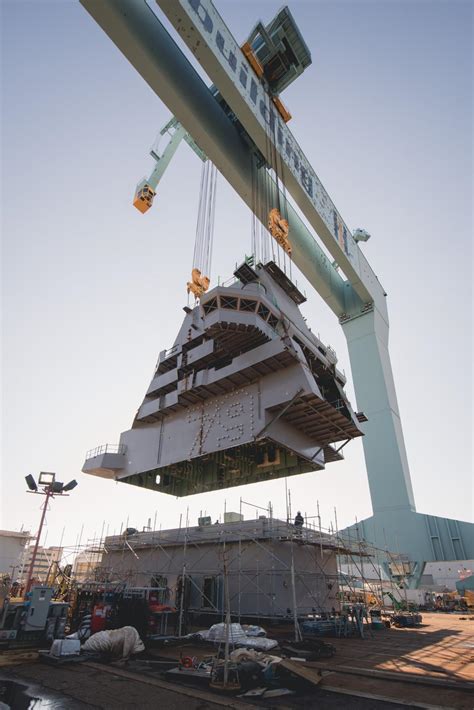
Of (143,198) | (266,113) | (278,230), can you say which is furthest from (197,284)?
(266,113)

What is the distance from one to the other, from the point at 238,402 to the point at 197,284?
931 cm

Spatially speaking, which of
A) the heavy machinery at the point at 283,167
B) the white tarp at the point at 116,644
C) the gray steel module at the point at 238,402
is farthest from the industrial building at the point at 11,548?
the white tarp at the point at 116,644

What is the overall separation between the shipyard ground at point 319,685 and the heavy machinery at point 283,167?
12.7m

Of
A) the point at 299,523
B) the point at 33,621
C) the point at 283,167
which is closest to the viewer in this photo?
the point at 33,621

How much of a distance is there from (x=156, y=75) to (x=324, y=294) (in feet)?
69.9

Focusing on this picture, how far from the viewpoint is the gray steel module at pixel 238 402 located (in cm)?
1513

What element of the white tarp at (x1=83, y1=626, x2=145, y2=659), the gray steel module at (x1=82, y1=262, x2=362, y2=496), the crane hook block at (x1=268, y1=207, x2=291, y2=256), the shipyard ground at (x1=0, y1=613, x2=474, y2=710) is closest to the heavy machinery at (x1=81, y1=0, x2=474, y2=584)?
the crane hook block at (x1=268, y1=207, x2=291, y2=256)

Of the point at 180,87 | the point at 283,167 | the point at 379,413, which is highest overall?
the point at 283,167

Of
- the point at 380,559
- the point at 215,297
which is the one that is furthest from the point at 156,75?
the point at 380,559

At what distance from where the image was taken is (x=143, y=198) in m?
26.2

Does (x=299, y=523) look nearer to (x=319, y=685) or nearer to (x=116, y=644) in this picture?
(x=116, y=644)

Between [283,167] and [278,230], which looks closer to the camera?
[278,230]

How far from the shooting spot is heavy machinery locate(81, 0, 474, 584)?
17.5 meters

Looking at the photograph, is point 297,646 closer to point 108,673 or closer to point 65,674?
point 108,673
